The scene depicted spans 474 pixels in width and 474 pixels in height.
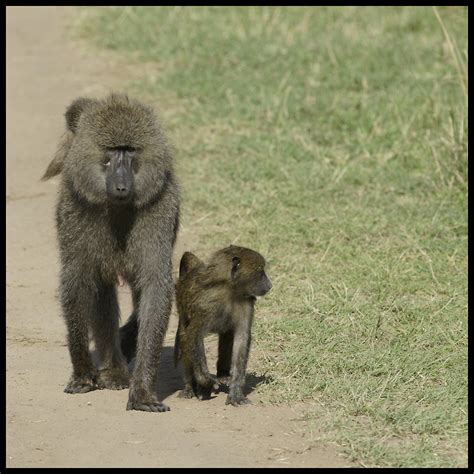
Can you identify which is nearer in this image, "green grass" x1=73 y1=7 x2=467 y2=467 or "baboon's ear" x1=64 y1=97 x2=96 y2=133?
"green grass" x1=73 y1=7 x2=467 y2=467

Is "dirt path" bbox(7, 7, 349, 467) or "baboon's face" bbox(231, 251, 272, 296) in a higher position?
"baboon's face" bbox(231, 251, 272, 296)

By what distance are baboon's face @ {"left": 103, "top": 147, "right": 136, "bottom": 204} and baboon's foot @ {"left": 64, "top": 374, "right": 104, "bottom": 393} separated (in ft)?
3.22

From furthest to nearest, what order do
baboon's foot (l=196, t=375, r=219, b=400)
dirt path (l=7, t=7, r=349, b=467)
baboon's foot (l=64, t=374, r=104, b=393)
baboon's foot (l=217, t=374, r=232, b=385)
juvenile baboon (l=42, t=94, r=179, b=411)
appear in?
1. baboon's foot (l=217, t=374, r=232, b=385)
2. baboon's foot (l=64, t=374, r=104, b=393)
3. baboon's foot (l=196, t=375, r=219, b=400)
4. juvenile baboon (l=42, t=94, r=179, b=411)
5. dirt path (l=7, t=7, r=349, b=467)

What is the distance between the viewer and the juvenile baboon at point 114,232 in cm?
588

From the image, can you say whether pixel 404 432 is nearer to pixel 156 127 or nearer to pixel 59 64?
pixel 156 127

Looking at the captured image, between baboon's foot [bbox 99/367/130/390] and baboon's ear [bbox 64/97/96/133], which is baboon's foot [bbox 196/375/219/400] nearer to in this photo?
baboon's foot [bbox 99/367/130/390]

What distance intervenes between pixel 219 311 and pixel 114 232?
676 millimetres

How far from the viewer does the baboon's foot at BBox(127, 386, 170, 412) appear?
584 cm

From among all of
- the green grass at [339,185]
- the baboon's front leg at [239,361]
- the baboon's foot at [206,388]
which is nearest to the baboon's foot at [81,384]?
the baboon's foot at [206,388]

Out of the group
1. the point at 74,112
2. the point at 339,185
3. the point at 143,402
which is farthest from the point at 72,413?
the point at 339,185

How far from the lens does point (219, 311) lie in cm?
604

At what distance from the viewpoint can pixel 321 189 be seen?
941cm

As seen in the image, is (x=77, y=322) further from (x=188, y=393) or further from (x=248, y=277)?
(x=248, y=277)

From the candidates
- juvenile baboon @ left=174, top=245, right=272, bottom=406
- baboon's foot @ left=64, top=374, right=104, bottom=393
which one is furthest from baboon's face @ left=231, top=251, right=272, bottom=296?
baboon's foot @ left=64, top=374, right=104, bottom=393
